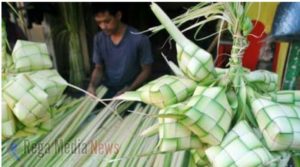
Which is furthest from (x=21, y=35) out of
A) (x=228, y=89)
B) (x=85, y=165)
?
(x=228, y=89)

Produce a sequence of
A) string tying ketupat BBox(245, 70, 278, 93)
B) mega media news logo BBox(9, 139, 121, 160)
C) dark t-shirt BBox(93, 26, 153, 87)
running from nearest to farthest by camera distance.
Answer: string tying ketupat BBox(245, 70, 278, 93) → mega media news logo BBox(9, 139, 121, 160) → dark t-shirt BBox(93, 26, 153, 87)

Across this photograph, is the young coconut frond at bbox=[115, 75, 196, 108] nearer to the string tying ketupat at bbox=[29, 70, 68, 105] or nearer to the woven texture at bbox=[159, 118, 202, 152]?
the woven texture at bbox=[159, 118, 202, 152]

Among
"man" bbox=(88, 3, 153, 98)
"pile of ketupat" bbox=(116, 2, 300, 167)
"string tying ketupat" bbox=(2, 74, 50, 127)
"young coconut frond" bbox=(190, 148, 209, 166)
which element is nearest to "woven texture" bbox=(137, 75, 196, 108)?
"pile of ketupat" bbox=(116, 2, 300, 167)

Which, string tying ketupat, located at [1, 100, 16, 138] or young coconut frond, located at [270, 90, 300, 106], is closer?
young coconut frond, located at [270, 90, 300, 106]

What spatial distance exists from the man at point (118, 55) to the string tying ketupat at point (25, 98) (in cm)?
107

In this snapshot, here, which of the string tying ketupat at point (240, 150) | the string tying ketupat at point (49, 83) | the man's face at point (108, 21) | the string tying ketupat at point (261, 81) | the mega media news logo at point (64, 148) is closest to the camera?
the string tying ketupat at point (240, 150)

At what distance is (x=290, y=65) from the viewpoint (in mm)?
1356

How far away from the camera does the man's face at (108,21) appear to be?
5.79 ft

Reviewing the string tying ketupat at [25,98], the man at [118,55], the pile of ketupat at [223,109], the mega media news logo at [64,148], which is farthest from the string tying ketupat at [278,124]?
the man at [118,55]

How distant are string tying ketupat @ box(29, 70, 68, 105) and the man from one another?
101 cm

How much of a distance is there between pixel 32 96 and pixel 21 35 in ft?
5.65

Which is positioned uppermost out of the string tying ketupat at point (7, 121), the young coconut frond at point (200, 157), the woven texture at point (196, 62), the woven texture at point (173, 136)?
the woven texture at point (196, 62)

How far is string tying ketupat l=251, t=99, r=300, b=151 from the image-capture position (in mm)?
523

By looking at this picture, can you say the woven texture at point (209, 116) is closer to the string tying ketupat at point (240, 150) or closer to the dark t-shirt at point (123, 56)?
the string tying ketupat at point (240, 150)
